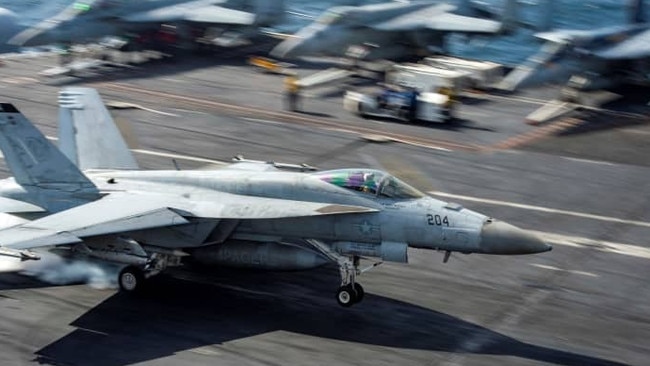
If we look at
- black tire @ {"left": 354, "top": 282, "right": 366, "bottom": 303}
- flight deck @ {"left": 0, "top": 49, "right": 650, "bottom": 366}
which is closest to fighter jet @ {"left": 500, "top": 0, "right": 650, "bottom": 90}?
flight deck @ {"left": 0, "top": 49, "right": 650, "bottom": 366}

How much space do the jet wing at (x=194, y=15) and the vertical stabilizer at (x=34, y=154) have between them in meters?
29.2

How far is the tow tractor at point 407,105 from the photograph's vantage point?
44812 mm

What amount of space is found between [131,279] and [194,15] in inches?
1318

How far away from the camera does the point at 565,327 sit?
24.5 m

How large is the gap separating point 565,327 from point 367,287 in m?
5.06

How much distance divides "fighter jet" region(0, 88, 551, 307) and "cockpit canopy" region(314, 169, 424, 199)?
2cm

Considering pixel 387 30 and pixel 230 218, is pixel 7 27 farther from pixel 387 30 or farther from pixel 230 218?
pixel 230 218

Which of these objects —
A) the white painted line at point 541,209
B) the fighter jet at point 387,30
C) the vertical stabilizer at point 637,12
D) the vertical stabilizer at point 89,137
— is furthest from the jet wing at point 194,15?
the vertical stabilizer at point 89,137

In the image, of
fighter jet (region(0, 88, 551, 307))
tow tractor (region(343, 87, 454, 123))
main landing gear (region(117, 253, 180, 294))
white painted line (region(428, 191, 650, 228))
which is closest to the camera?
fighter jet (region(0, 88, 551, 307))

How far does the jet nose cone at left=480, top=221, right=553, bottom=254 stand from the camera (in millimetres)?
22766

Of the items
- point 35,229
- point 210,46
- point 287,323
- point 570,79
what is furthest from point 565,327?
point 210,46

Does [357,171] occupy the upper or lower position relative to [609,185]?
upper

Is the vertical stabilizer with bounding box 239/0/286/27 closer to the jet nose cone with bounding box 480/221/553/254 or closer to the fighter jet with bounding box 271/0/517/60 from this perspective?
the fighter jet with bounding box 271/0/517/60

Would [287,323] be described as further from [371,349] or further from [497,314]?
[497,314]
